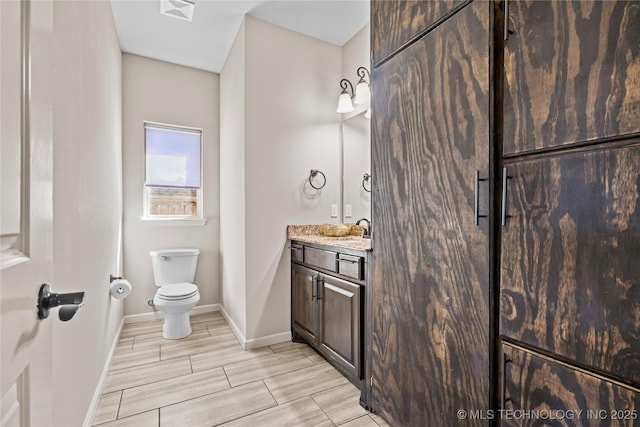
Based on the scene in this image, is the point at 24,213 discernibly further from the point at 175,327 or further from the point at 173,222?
the point at 173,222

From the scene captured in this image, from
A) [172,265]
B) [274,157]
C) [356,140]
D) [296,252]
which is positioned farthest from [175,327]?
[356,140]

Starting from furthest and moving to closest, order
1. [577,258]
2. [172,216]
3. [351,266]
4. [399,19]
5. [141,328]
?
[172,216]
[141,328]
[351,266]
[399,19]
[577,258]

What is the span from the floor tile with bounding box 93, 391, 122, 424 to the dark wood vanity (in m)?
1.27

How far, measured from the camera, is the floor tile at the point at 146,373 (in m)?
1.94

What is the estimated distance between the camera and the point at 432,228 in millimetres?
1269

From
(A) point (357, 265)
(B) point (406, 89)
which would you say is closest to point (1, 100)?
(B) point (406, 89)

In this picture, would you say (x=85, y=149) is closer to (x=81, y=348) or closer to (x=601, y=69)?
(x=81, y=348)

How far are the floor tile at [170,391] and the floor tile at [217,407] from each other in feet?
0.21

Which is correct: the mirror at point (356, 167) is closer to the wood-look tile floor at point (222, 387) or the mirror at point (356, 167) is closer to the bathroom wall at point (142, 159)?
the wood-look tile floor at point (222, 387)

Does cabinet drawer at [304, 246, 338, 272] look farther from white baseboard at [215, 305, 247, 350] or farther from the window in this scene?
the window

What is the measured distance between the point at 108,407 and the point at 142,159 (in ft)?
7.29

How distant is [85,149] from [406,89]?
1693mm

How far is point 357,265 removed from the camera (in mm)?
1774

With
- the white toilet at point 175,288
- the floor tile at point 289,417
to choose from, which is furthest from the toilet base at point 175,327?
the floor tile at point 289,417
